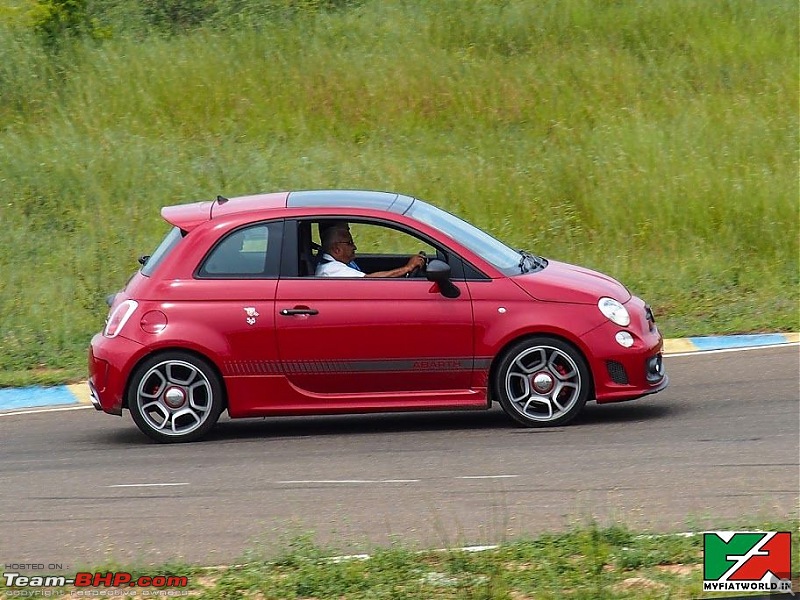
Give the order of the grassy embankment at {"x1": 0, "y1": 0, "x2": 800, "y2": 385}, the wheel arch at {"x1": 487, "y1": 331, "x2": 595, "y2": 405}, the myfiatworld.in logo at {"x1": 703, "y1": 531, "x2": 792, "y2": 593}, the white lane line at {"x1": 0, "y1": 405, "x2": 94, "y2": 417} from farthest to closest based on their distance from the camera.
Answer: the grassy embankment at {"x1": 0, "y1": 0, "x2": 800, "y2": 385} → the white lane line at {"x1": 0, "y1": 405, "x2": 94, "y2": 417} → the wheel arch at {"x1": 487, "y1": 331, "x2": 595, "y2": 405} → the myfiatworld.in logo at {"x1": 703, "y1": 531, "x2": 792, "y2": 593}

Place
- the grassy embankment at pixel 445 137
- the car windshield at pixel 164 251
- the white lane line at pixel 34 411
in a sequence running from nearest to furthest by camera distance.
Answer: the car windshield at pixel 164 251 → the white lane line at pixel 34 411 → the grassy embankment at pixel 445 137

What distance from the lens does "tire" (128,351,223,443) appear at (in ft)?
30.3

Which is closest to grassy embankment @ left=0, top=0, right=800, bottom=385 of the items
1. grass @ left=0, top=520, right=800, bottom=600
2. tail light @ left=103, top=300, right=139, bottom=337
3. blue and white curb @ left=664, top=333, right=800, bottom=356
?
blue and white curb @ left=664, top=333, right=800, bottom=356

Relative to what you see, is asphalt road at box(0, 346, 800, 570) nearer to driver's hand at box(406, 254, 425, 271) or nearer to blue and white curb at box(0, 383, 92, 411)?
blue and white curb at box(0, 383, 92, 411)

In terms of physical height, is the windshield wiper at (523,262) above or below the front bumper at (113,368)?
above

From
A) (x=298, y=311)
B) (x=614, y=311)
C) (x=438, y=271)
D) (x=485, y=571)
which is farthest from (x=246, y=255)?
(x=485, y=571)

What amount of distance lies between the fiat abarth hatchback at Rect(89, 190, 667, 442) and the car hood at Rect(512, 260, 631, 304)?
0.01 m

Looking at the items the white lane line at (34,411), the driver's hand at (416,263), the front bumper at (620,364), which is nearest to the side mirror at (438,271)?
the driver's hand at (416,263)

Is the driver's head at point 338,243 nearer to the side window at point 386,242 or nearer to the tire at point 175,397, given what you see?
the tire at point 175,397

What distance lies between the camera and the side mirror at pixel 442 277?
9000mm

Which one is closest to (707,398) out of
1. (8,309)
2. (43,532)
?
(43,532)

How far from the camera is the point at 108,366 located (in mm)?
9266

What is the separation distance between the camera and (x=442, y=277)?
9.05 meters

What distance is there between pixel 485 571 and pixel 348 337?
3.53 m
